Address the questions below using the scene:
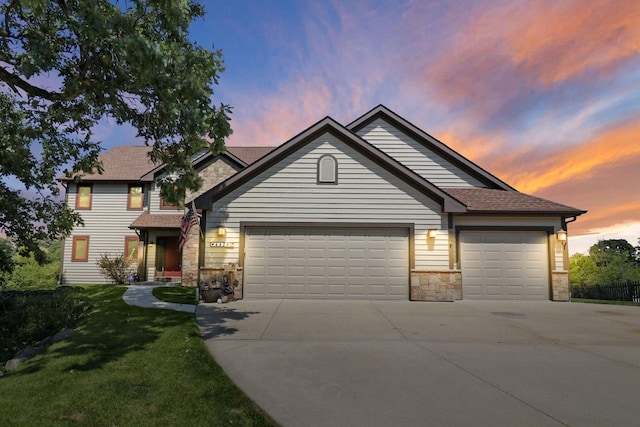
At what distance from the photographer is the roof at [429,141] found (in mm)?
15710

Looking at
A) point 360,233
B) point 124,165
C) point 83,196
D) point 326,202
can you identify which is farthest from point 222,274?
point 124,165

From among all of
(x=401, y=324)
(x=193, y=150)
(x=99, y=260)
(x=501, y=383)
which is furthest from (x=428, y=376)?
(x=99, y=260)

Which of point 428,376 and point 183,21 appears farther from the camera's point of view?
point 183,21

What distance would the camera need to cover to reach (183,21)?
23.3ft

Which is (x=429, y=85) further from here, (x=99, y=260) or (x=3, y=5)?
(x=99, y=260)

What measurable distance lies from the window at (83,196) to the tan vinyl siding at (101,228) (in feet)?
0.76

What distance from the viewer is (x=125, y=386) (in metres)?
4.54

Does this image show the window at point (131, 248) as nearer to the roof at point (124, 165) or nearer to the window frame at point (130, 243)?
the window frame at point (130, 243)

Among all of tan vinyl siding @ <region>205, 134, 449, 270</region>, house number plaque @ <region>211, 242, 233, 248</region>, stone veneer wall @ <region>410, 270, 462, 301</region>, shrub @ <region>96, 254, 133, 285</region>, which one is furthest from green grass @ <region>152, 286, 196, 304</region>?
stone veneer wall @ <region>410, 270, 462, 301</region>

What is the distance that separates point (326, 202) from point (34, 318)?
9057mm

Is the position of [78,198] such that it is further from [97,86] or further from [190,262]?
[97,86]

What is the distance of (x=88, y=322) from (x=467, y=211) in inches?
481

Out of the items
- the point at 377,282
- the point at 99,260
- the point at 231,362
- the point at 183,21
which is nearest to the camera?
the point at 231,362

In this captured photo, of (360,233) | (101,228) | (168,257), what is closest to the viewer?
(360,233)
